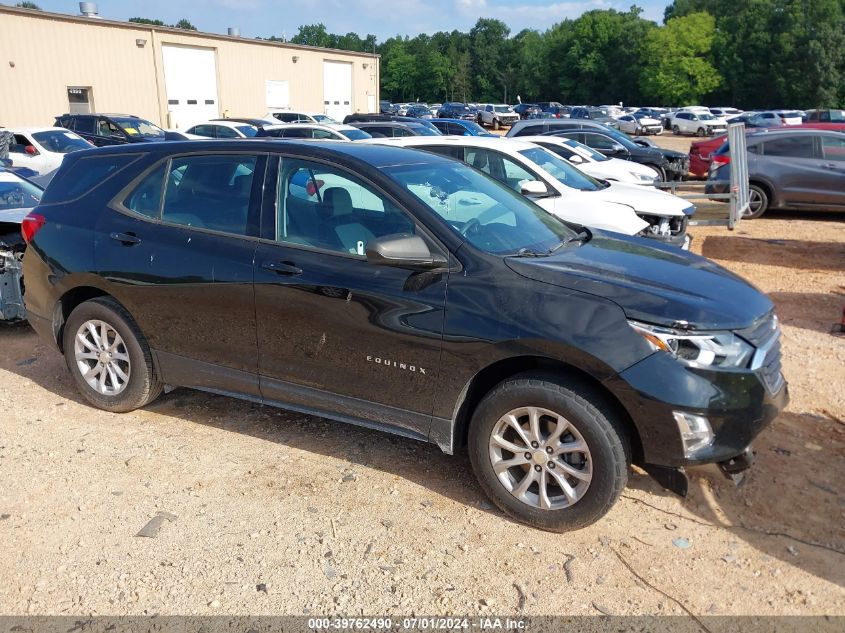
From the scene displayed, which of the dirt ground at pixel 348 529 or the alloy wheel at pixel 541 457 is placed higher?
the alloy wheel at pixel 541 457

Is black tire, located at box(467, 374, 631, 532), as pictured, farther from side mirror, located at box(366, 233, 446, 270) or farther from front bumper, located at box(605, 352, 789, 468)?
side mirror, located at box(366, 233, 446, 270)

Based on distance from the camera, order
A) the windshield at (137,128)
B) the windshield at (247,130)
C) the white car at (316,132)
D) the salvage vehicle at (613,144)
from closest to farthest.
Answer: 1. the salvage vehicle at (613,144)
2. the white car at (316,132)
3. the windshield at (137,128)
4. the windshield at (247,130)

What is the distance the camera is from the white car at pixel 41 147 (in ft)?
54.1

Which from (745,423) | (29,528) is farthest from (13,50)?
(745,423)

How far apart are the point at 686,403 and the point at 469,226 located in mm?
1436

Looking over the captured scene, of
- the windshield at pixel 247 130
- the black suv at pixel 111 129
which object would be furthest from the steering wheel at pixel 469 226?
the windshield at pixel 247 130

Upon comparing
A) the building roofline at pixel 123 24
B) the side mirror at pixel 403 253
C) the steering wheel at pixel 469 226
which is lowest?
the side mirror at pixel 403 253

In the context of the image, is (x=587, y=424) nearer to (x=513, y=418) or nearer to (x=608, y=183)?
(x=513, y=418)

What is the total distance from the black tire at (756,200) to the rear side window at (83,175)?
11.6 m

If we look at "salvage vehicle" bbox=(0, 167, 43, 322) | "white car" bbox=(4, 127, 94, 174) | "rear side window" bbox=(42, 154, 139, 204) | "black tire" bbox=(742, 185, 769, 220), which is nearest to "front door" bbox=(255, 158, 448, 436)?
"rear side window" bbox=(42, 154, 139, 204)

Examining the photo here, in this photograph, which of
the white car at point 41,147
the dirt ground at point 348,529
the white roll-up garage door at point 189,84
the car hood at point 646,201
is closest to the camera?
the dirt ground at point 348,529

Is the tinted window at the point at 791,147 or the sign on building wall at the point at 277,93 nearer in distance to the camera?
the tinted window at the point at 791,147

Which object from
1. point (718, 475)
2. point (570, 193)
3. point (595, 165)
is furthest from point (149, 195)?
point (595, 165)

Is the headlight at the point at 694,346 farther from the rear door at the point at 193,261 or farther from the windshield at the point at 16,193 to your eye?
the windshield at the point at 16,193
